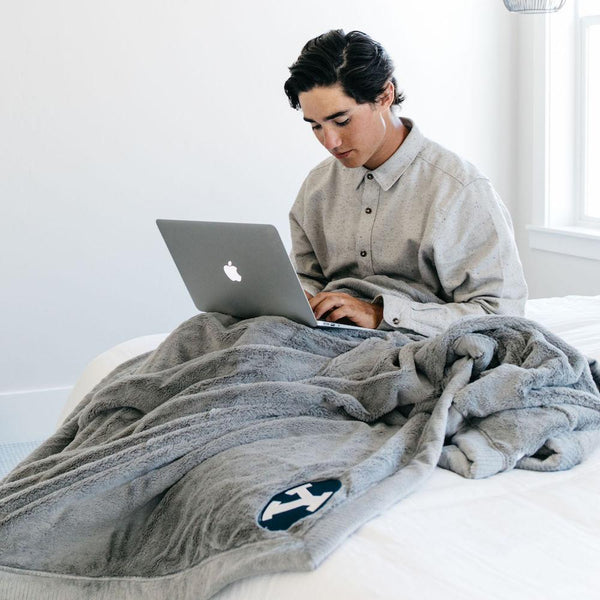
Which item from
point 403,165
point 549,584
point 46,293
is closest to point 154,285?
point 46,293

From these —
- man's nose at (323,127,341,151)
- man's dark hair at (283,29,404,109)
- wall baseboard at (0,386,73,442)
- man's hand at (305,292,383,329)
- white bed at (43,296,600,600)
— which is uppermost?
man's dark hair at (283,29,404,109)

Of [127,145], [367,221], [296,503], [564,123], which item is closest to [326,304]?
[367,221]

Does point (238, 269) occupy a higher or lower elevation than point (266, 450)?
higher

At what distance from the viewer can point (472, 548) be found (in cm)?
106

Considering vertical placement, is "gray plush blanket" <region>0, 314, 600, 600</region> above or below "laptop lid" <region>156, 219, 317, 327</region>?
below

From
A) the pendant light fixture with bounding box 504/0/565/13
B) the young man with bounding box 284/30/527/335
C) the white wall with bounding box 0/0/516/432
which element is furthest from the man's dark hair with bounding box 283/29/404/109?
the white wall with bounding box 0/0/516/432

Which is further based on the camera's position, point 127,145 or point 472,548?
point 127,145

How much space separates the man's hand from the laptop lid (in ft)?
0.36

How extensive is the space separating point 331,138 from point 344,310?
0.38 metres

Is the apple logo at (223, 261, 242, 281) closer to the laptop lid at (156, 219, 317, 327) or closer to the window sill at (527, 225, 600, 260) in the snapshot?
the laptop lid at (156, 219, 317, 327)

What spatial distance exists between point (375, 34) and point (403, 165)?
5.41ft

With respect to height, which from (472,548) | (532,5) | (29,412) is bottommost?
(29,412)

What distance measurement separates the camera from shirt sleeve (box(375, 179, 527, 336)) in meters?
1.80

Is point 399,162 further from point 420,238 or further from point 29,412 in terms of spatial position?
point 29,412
